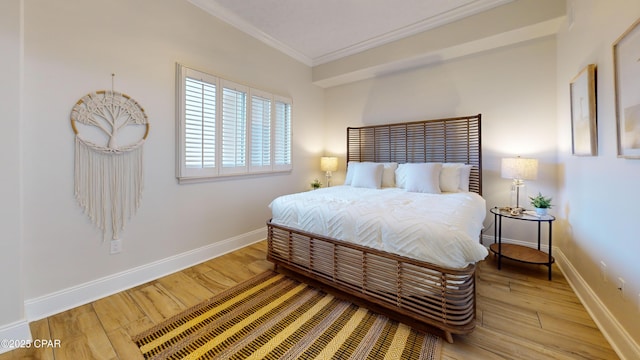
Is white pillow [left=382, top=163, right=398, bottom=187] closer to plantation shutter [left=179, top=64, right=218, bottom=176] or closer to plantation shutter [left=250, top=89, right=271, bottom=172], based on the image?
plantation shutter [left=250, top=89, right=271, bottom=172]

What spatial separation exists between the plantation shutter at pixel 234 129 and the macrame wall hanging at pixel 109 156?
2.91 feet

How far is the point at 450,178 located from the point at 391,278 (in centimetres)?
193

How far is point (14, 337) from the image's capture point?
159 centimetres

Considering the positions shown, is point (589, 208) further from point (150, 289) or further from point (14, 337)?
point (14, 337)

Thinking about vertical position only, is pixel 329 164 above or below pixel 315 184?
above

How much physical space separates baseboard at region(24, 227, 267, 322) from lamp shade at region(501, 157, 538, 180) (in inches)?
142

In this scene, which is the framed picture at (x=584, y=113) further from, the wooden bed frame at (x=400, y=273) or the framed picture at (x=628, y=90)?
the wooden bed frame at (x=400, y=273)

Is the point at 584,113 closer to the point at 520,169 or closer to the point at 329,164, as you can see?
the point at 520,169

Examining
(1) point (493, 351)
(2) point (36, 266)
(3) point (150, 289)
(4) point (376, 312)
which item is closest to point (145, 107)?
(2) point (36, 266)

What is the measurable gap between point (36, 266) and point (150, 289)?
2.69 feet

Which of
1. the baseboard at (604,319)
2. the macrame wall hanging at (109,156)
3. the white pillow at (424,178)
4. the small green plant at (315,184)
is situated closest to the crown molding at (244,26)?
the macrame wall hanging at (109,156)

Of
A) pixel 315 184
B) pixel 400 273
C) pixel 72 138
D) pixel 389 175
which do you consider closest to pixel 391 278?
pixel 400 273

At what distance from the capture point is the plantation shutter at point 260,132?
347cm

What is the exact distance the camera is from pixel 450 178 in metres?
3.15
